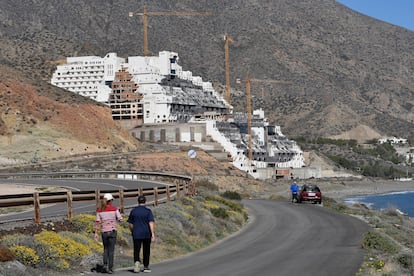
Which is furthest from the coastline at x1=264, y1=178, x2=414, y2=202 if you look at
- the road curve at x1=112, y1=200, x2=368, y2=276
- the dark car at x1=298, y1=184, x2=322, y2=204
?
the road curve at x1=112, y1=200, x2=368, y2=276

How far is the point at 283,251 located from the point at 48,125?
3050 inches

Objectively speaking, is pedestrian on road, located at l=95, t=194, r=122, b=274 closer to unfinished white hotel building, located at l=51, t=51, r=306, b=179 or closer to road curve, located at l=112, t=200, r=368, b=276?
road curve, located at l=112, t=200, r=368, b=276

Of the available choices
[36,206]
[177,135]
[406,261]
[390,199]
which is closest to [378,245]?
[406,261]

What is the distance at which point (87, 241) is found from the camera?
20391 millimetres

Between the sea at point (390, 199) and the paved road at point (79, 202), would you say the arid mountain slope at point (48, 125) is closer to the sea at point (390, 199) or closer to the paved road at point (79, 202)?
the paved road at point (79, 202)

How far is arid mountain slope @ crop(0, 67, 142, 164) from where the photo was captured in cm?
9106

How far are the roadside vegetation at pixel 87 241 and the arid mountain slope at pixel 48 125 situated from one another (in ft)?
199

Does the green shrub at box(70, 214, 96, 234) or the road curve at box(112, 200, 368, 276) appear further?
the green shrub at box(70, 214, 96, 234)

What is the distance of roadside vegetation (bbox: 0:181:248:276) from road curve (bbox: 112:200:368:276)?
675mm

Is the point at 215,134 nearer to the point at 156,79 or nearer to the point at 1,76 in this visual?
the point at 156,79

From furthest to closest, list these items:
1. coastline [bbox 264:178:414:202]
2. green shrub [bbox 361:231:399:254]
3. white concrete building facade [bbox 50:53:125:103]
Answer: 1. white concrete building facade [bbox 50:53:125:103]
2. coastline [bbox 264:178:414:202]
3. green shrub [bbox 361:231:399:254]

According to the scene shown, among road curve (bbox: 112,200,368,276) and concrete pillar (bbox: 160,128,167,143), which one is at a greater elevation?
concrete pillar (bbox: 160,128,167,143)

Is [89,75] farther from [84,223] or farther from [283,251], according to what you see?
[283,251]

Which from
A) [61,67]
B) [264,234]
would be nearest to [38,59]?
[61,67]
